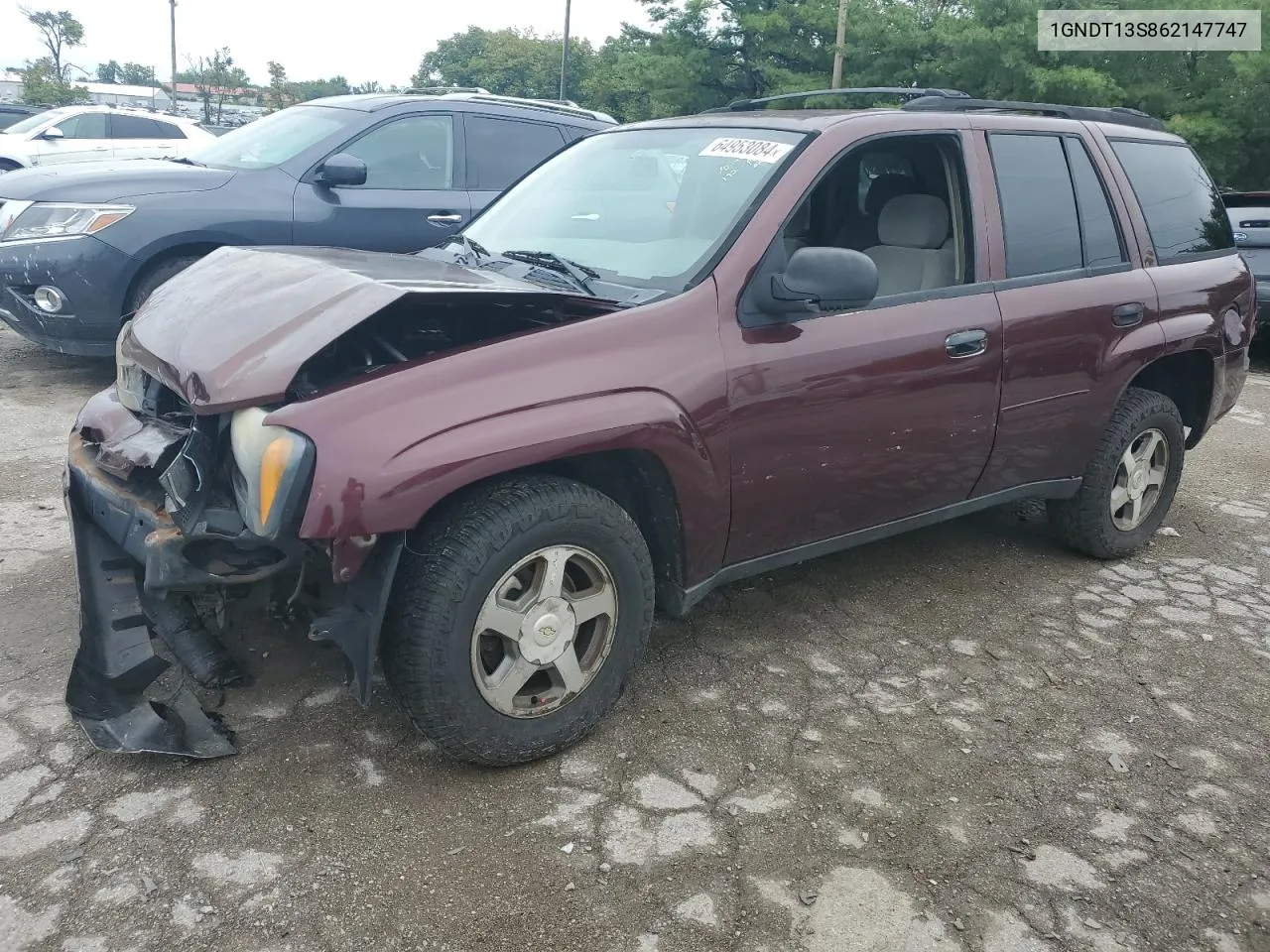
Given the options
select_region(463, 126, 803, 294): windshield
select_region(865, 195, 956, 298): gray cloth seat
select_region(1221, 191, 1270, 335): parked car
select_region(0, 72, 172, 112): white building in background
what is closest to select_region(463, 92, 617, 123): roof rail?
select_region(463, 126, 803, 294): windshield

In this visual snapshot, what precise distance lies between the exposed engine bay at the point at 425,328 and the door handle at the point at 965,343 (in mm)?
1278

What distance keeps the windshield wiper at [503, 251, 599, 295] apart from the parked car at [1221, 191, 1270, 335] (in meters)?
7.56

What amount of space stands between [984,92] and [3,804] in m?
19.3

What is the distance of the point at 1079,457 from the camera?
4.12 meters

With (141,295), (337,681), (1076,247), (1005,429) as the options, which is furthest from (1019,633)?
(141,295)

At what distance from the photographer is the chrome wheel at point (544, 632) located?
2.64m

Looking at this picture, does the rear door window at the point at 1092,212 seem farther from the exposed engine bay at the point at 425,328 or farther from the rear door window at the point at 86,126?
the rear door window at the point at 86,126

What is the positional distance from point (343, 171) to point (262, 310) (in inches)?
140

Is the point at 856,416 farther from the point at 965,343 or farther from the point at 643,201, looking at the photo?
the point at 643,201

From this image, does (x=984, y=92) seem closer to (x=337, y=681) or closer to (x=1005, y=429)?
(x=1005, y=429)

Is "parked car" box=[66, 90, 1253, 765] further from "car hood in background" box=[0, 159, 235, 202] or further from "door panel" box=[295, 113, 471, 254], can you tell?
"car hood in background" box=[0, 159, 235, 202]

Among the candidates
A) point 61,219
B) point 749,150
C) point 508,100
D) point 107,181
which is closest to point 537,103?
point 508,100

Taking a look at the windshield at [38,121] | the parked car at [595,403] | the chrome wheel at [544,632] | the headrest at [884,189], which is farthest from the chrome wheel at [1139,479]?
the windshield at [38,121]

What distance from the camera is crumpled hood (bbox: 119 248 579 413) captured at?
8.10ft
